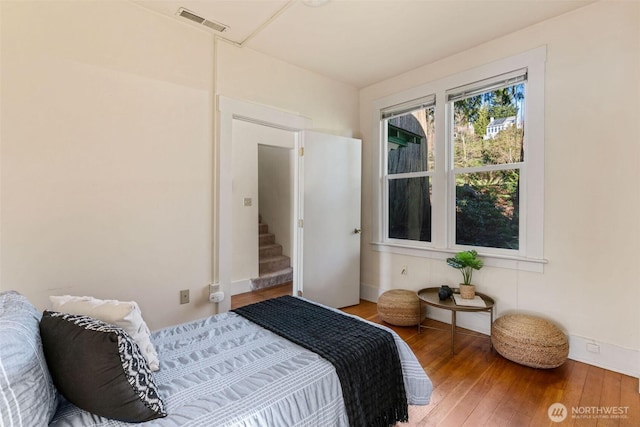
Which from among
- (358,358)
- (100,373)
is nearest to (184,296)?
(100,373)

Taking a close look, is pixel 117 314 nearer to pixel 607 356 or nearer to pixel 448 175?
pixel 448 175

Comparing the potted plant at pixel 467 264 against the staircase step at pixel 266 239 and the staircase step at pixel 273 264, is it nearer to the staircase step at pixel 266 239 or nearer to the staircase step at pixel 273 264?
the staircase step at pixel 273 264

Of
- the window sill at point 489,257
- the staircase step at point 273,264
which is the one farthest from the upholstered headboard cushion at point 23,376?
the staircase step at point 273,264

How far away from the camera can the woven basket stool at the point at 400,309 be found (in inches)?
115

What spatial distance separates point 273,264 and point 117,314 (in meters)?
3.58

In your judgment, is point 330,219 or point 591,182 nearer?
point 591,182

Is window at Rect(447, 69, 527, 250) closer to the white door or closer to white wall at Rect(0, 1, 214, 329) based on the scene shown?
the white door

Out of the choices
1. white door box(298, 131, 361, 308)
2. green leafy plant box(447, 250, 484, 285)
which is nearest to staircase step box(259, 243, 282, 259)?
white door box(298, 131, 361, 308)

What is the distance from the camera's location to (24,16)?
1.87 metres

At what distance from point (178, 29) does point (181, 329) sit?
2348mm

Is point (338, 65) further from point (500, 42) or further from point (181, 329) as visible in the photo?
point (181, 329)

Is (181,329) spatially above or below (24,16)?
below

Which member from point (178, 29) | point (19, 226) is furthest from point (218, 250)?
point (178, 29)
